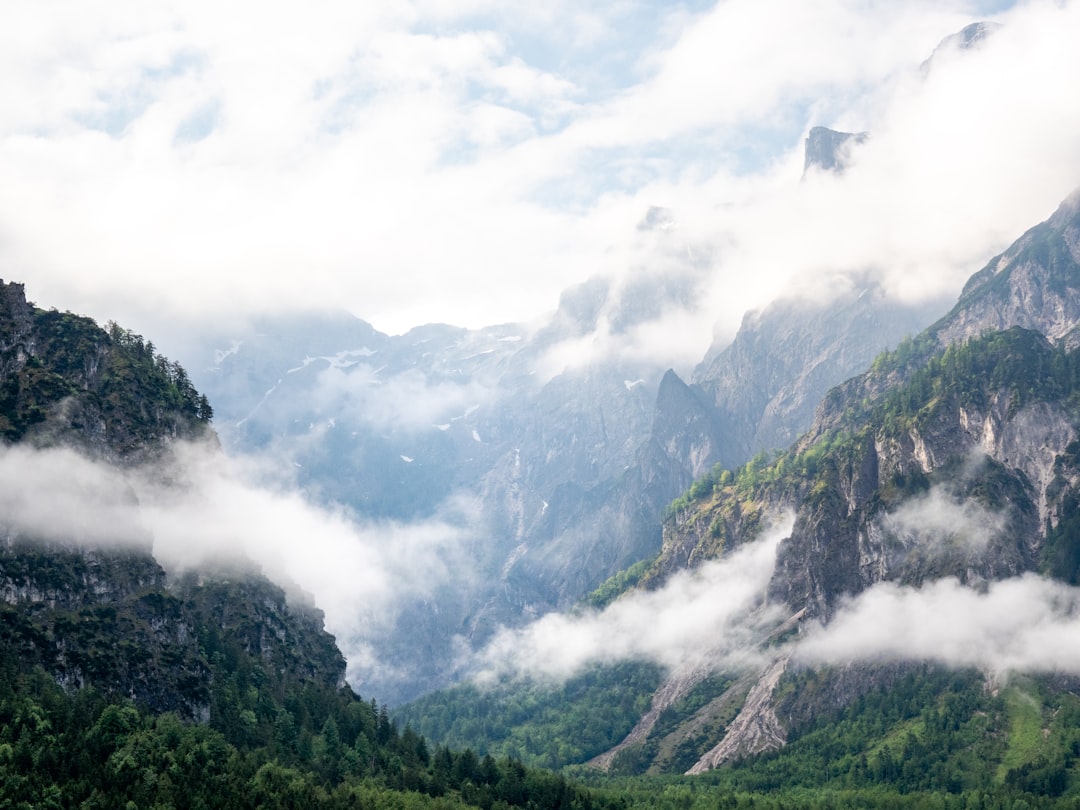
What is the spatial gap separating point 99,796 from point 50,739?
A: 13.0 meters

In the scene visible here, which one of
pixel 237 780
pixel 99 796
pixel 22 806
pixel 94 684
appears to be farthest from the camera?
pixel 94 684

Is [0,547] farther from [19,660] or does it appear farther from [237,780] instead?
[237,780]

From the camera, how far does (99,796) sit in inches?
6388

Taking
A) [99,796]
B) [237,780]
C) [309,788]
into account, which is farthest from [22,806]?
[309,788]

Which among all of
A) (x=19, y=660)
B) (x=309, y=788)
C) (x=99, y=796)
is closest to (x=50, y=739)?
(x=99, y=796)

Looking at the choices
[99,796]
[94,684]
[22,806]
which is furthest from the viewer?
[94,684]

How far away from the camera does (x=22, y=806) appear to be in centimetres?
15250

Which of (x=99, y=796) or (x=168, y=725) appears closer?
(x=99, y=796)

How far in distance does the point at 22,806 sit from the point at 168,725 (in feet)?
125

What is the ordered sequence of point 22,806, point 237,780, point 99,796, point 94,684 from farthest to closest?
point 94,684 → point 237,780 → point 99,796 → point 22,806

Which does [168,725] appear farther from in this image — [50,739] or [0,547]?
[0,547]

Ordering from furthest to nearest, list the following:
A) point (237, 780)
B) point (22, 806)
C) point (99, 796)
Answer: point (237, 780) → point (99, 796) → point (22, 806)

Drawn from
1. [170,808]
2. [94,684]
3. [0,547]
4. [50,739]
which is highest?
[0,547]

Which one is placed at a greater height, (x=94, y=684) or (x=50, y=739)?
(x=94, y=684)
